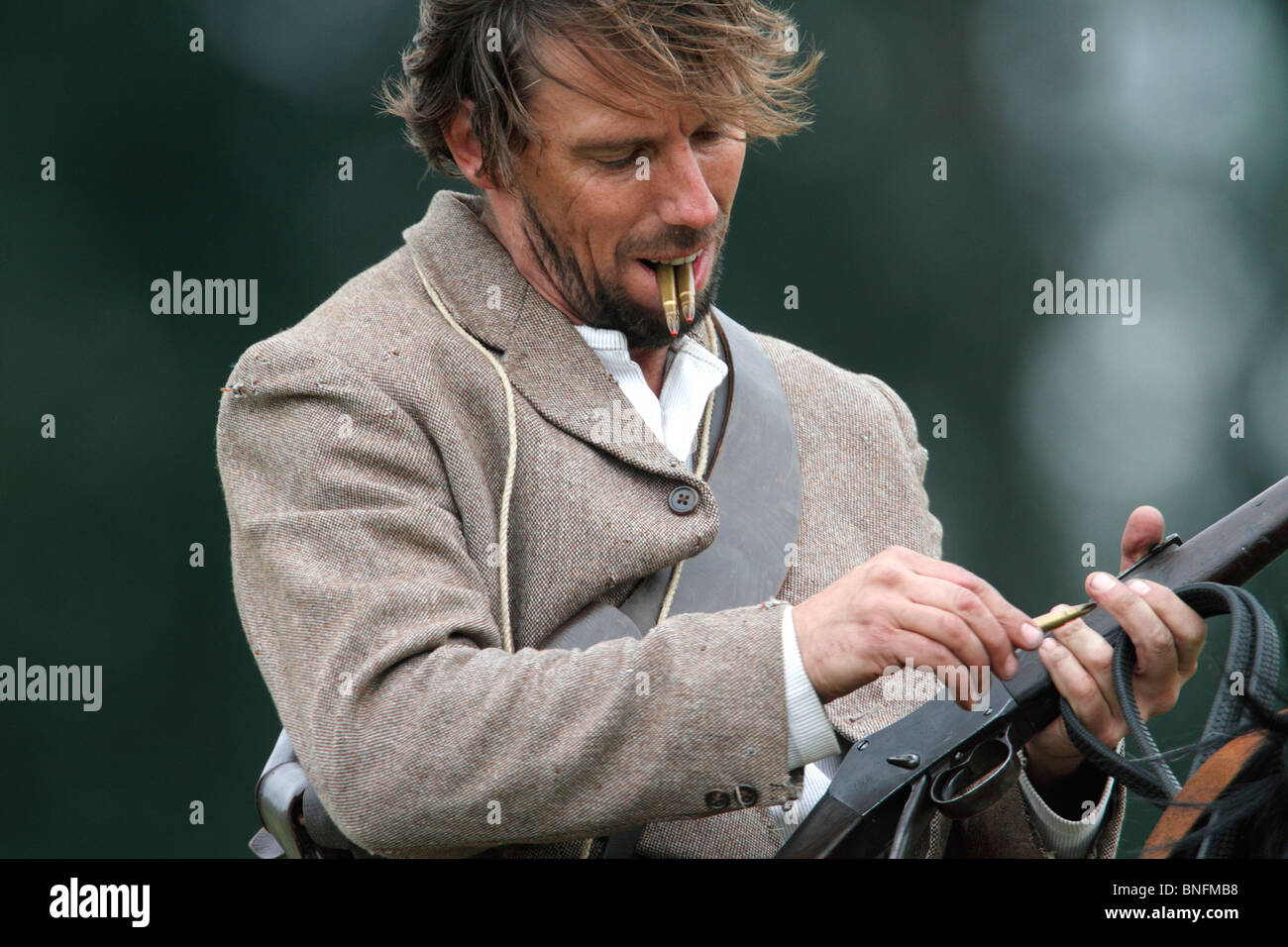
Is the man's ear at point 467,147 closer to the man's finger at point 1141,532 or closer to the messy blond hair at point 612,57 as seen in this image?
the messy blond hair at point 612,57

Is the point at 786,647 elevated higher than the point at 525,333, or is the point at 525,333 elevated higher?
the point at 525,333

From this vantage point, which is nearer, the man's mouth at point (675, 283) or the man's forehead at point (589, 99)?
the man's forehead at point (589, 99)

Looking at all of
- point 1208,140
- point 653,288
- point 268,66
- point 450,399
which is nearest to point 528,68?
point 653,288

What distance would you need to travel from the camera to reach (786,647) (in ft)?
6.18

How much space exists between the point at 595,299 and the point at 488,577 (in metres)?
0.49

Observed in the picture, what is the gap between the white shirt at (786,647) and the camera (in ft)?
6.15

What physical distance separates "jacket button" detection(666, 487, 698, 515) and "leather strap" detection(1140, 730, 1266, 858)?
2.56 feet

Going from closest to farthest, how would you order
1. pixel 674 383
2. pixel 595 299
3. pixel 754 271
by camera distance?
pixel 595 299, pixel 674 383, pixel 754 271

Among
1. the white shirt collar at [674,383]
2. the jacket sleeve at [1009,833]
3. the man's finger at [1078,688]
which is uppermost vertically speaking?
the white shirt collar at [674,383]

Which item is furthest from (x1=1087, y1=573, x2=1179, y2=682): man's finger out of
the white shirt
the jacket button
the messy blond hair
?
the messy blond hair

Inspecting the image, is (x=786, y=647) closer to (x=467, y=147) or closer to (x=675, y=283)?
(x=675, y=283)

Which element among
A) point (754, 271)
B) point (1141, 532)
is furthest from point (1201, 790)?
point (754, 271)

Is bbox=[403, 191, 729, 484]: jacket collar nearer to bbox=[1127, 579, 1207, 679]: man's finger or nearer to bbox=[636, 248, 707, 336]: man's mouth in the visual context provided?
bbox=[636, 248, 707, 336]: man's mouth

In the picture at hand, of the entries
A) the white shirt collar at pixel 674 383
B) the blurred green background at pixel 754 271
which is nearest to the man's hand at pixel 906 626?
the white shirt collar at pixel 674 383
